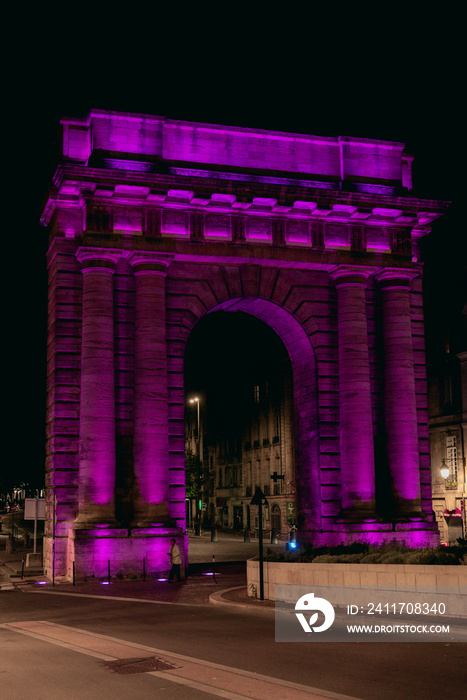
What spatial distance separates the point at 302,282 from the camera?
38.4 meters

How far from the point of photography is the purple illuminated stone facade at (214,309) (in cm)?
3403

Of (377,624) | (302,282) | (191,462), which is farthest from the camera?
(191,462)

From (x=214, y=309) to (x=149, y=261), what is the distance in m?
4.55

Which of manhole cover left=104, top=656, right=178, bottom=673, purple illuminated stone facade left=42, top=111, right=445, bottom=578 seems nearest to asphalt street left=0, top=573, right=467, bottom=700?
manhole cover left=104, top=656, right=178, bottom=673

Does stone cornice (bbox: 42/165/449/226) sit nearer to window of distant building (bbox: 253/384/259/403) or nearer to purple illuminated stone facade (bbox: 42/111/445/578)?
purple illuminated stone facade (bbox: 42/111/445/578)

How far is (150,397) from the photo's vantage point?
112ft

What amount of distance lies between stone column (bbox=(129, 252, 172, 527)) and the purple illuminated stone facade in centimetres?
6

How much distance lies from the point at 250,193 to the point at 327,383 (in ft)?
29.5

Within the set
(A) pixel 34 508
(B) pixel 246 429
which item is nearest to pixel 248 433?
(B) pixel 246 429

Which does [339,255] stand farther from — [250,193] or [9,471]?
[9,471]

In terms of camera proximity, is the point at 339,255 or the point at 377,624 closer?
the point at 377,624

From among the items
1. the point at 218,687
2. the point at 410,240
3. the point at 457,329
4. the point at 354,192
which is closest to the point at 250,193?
the point at 354,192

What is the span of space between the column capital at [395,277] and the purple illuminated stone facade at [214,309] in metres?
0.06

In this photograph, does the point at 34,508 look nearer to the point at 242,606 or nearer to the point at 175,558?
the point at 175,558
